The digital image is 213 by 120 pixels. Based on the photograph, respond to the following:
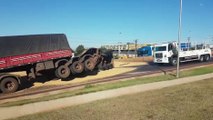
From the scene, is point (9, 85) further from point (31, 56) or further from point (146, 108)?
point (146, 108)

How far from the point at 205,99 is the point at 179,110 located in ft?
7.19

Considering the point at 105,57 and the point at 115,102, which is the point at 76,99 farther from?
the point at 105,57

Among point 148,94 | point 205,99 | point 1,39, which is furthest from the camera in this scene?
point 1,39

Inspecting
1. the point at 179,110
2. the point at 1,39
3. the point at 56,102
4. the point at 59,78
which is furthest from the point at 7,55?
the point at 179,110

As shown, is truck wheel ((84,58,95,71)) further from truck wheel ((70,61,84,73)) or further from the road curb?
the road curb

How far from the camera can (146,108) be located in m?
9.83

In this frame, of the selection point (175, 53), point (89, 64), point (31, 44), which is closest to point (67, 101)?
point (31, 44)

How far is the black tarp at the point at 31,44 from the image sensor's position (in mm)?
19391

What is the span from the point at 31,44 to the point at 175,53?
51.8 ft

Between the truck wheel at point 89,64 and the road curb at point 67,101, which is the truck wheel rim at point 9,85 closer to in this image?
the truck wheel at point 89,64

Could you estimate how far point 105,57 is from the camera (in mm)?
27078

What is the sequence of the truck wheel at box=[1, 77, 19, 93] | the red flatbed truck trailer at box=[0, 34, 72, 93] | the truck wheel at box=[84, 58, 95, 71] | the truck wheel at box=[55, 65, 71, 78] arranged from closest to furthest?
the truck wheel at box=[1, 77, 19, 93]
the red flatbed truck trailer at box=[0, 34, 72, 93]
the truck wheel at box=[55, 65, 71, 78]
the truck wheel at box=[84, 58, 95, 71]

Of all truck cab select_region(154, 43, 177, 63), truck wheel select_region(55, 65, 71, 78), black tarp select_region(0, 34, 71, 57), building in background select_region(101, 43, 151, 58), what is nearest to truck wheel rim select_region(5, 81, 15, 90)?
black tarp select_region(0, 34, 71, 57)

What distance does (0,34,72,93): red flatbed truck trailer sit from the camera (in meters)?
18.9
